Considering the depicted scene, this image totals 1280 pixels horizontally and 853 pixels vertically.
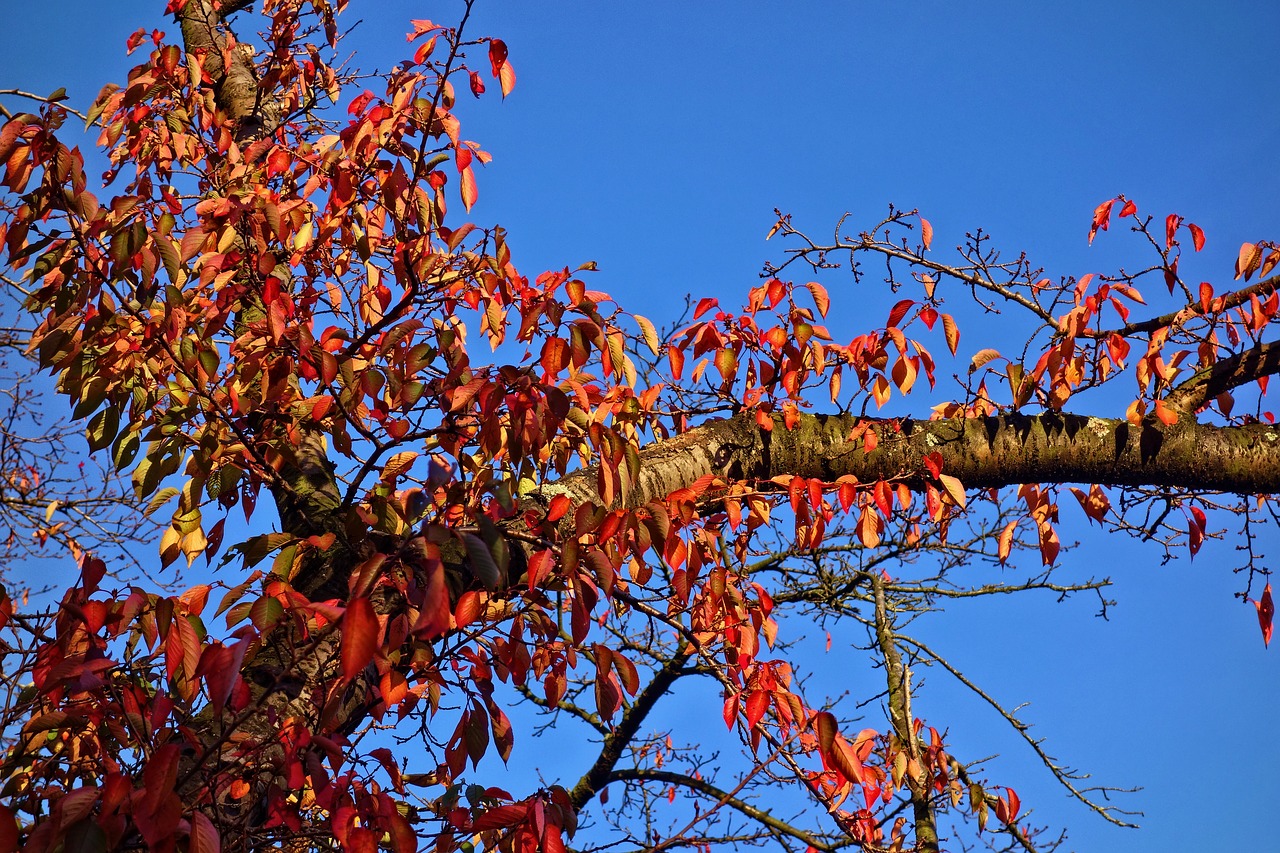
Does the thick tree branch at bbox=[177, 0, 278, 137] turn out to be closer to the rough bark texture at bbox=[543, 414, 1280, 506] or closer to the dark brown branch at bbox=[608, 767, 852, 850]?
the rough bark texture at bbox=[543, 414, 1280, 506]

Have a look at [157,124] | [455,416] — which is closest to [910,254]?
[455,416]

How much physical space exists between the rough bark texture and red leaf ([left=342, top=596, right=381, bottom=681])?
139cm

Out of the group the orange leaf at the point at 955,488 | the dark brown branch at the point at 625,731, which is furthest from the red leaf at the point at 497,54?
the dark brown branch at the point at 625,731

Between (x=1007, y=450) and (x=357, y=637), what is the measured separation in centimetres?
218

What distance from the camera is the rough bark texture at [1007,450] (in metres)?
2.94

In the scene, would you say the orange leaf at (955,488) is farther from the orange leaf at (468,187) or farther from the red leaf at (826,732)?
the orange leaf at (468,187)

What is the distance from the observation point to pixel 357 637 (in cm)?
161

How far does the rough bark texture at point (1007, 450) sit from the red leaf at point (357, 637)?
54.8 inches

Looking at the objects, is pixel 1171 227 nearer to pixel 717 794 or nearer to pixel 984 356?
pixel 984 356

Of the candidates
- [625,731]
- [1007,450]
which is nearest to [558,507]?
[1007,450]

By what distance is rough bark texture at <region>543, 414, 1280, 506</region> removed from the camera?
294cm

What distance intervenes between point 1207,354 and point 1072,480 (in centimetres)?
69

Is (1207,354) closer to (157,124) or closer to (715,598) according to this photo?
(715,598)

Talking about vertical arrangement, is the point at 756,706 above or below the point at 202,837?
above
